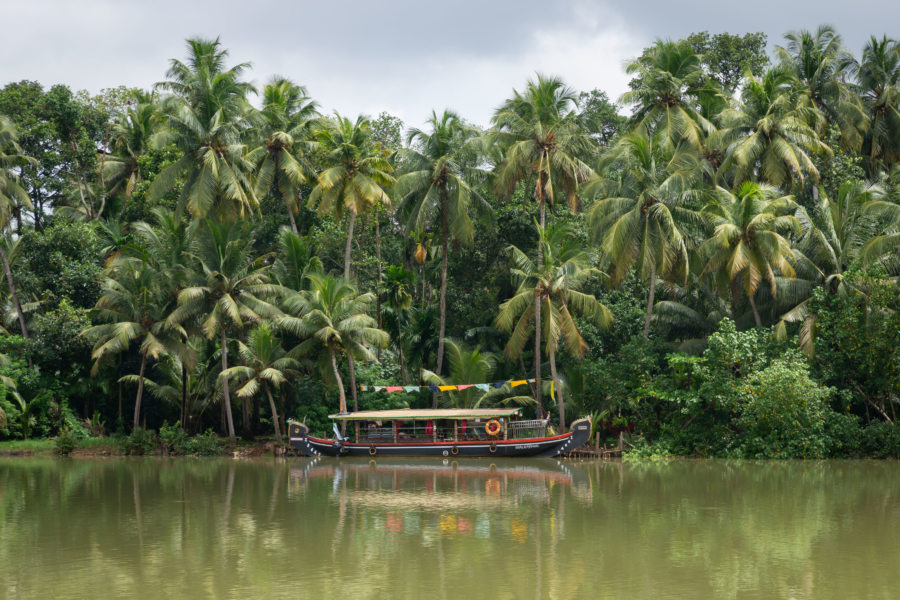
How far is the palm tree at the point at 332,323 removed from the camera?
3106 cm

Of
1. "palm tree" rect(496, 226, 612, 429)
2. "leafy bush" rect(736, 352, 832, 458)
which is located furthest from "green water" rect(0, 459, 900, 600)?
"palm tree" rect(496, 226, 612, 429)

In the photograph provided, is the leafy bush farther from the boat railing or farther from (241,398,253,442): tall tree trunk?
(241,398,253,442): tall tree trunk

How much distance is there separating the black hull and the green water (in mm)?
4080

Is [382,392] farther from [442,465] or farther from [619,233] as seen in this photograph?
[619,233]

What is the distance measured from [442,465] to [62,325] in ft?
54.6

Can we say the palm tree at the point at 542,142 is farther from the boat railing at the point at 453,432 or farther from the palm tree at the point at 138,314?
the palm tree at the point at 138,314

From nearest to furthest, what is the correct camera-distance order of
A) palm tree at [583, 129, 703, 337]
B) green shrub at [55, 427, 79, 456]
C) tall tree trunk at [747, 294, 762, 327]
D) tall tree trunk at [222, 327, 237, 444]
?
1. tall tree trunk at [747, 294, 762, 327]
2. palm tree at [583, 129, 703, 337]
3. green shrub at [55, 427, 79, 456]
4. tall tree trunk at [222, 327, 237, 444]

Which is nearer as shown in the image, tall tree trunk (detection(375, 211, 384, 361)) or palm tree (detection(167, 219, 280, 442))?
palm tree (detection(167, 219, 280, 442))

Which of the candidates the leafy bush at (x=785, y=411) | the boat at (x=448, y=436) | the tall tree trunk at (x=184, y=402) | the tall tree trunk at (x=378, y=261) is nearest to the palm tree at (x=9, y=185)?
the tall tree trunk at (x=184, y=402)

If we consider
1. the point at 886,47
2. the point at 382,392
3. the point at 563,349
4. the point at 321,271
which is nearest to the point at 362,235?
the point at 321,271

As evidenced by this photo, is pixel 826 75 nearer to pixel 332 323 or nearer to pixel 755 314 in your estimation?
pixel 755 314

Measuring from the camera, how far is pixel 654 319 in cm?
3209

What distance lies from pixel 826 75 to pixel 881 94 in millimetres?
2418

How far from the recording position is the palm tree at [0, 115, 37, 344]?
32781mm
